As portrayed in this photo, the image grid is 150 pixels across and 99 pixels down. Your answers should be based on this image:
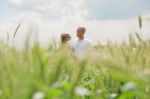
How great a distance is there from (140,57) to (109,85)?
2.34ft

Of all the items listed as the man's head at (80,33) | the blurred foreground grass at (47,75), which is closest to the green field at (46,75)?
the blurred foreground grass at (47,75)

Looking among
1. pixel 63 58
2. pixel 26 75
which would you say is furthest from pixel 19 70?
pixel 63 58

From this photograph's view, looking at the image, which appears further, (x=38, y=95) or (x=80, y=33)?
(x=80, y=33)

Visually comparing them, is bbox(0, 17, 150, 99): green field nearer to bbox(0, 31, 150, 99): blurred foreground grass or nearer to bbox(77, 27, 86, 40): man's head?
bbox(0, 31, 150, 99): blurred foreground grass

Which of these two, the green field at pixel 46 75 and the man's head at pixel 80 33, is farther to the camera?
the man's head at pixel 80 33

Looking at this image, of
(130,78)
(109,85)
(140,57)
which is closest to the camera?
(130,78)

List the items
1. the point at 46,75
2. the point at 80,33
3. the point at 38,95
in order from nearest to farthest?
the point at 38,95 < the point at 46,75 < the point at 80,33

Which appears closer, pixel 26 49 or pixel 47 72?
pixel 47 72

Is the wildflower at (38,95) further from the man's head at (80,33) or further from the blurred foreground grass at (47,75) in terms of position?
the man's head at (80,33)

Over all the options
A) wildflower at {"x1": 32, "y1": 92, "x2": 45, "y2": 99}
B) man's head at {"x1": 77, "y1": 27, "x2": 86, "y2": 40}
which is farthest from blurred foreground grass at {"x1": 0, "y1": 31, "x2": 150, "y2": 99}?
man's head at {"x1": 77, "y1": 27, "x2": 86, "y2": 40}

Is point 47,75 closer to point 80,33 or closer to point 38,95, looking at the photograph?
point 38,95

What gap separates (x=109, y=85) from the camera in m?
2.35

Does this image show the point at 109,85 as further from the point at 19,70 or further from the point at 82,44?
the point at 82,44

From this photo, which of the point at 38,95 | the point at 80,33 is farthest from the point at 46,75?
the point at 80,33
